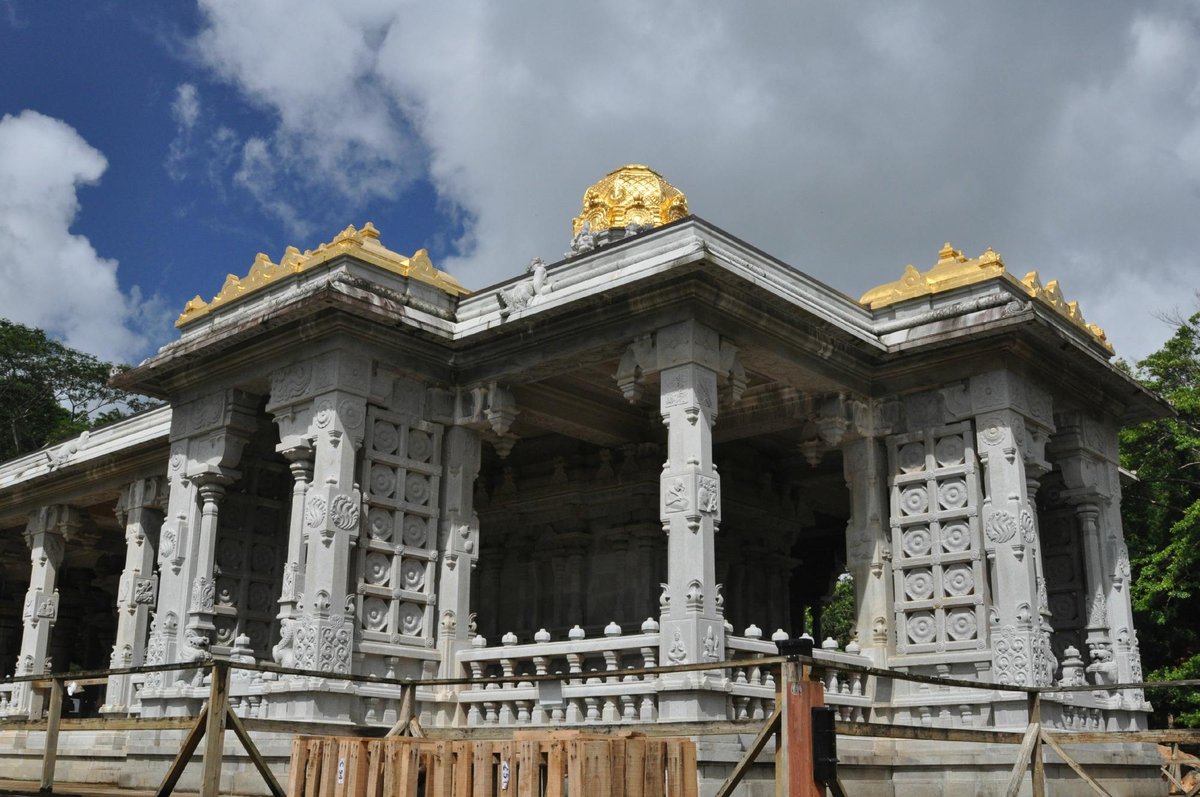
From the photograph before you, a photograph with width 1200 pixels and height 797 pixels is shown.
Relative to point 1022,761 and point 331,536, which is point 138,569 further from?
point 1022,761

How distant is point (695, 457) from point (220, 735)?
6688 mm

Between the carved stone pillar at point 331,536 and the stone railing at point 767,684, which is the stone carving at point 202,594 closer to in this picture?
the carved stone pillar at point 331,536

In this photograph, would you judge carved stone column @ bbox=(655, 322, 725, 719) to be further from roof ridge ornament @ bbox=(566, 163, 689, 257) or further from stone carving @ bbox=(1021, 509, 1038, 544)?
roof ridge ornament @ bbox=(566, 163, 689, 257)

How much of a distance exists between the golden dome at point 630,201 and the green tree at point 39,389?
84.8ft

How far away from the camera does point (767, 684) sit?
595 inches

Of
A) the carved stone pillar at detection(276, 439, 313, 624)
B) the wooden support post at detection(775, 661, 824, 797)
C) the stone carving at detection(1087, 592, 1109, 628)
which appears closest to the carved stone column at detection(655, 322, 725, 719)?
the wooden support post at detection(775, 661, 824, 797)

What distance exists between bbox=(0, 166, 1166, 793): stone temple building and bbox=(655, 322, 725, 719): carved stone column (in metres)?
0.04

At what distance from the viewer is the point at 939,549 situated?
57.6 feet

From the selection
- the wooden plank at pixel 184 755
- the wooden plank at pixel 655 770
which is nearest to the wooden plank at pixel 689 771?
the wooden plank at pixel 655 770

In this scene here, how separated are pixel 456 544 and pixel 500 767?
744 centimetres

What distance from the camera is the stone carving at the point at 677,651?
1441cm

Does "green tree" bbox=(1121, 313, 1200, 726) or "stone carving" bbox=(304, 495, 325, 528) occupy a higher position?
"green tree" bbox=(1121, 313, 1200, 726)

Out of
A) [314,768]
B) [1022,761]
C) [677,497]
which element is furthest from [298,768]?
[1022,761]

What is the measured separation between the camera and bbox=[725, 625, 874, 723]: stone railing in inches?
579
